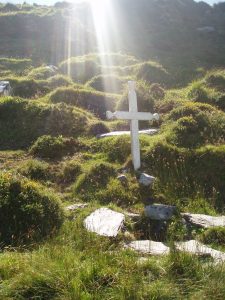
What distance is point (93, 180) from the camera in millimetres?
12891

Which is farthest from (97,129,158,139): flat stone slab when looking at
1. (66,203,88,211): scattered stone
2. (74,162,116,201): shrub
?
(66,203,88,211): scattered stone

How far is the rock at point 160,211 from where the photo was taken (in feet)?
35.6

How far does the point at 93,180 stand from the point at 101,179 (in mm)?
239

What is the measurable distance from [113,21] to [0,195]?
47449 mm

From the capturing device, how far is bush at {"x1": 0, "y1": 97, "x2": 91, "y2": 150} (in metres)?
16.6

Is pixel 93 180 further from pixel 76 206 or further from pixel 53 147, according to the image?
pixel 53 147

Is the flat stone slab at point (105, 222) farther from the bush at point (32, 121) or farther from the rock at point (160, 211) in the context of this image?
the bush at point (32, 121)

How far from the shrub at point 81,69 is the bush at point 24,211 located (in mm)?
17499

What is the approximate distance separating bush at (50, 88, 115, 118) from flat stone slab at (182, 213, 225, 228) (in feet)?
31.4

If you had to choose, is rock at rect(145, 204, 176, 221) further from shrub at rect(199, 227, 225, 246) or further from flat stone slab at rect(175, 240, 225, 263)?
flat stone slab at rect(175, 240, 225, 263)

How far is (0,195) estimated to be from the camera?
8992 mm

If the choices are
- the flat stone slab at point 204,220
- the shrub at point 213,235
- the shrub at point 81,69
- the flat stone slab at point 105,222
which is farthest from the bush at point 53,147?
the shrub at point 81,69

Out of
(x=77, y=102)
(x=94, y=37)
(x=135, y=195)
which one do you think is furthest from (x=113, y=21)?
(x=135, y=195)

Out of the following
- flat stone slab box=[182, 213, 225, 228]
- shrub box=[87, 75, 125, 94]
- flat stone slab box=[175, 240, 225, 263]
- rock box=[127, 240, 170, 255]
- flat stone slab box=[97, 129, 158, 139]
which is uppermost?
flat stone slab box=[175, 240, 225, 263]
